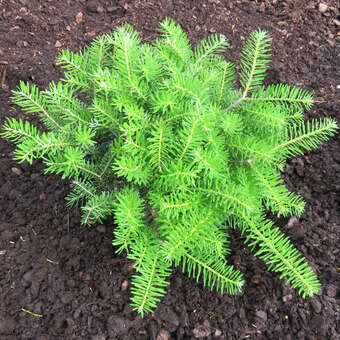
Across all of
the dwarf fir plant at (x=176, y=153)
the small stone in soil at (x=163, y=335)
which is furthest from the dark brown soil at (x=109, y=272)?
the dwarf fir plant at (x=176, y=153)

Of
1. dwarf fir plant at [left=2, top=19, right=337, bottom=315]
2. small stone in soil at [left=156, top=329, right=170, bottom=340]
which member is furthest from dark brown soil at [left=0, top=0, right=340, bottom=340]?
dwarf fir plant at [left=2, top=19, right=337, bottom=315]

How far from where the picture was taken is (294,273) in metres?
1.31

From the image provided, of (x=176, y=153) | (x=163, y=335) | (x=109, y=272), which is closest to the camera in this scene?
(x=176, y=153)

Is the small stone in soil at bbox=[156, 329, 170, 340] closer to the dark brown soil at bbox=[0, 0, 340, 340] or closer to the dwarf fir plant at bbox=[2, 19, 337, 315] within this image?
the dark brown soil at bbox=[0, 0, 340, 340]

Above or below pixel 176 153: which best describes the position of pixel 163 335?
below

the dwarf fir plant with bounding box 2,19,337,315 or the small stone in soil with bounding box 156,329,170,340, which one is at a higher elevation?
the dwarf fir plant with bounding box 2,19,337,315

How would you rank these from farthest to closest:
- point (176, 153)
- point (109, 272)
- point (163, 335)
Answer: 1. point (109, 272)
2. point (163, 335)
3. point (176, 153)

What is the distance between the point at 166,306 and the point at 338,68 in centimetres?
221

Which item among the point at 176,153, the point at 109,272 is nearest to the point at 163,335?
the point at 109,272

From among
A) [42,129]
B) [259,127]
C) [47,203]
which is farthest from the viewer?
[42,129]

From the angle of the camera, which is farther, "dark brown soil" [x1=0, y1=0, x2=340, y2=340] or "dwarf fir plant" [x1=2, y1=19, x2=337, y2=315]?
"dark brown soil" [x1=0, y1=0, x2=340, y2=340]

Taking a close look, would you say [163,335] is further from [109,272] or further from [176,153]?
[176,153]

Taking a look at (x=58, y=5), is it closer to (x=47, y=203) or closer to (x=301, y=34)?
(x=47, y=203)

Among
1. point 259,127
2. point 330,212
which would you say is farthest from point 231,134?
point 330,212
